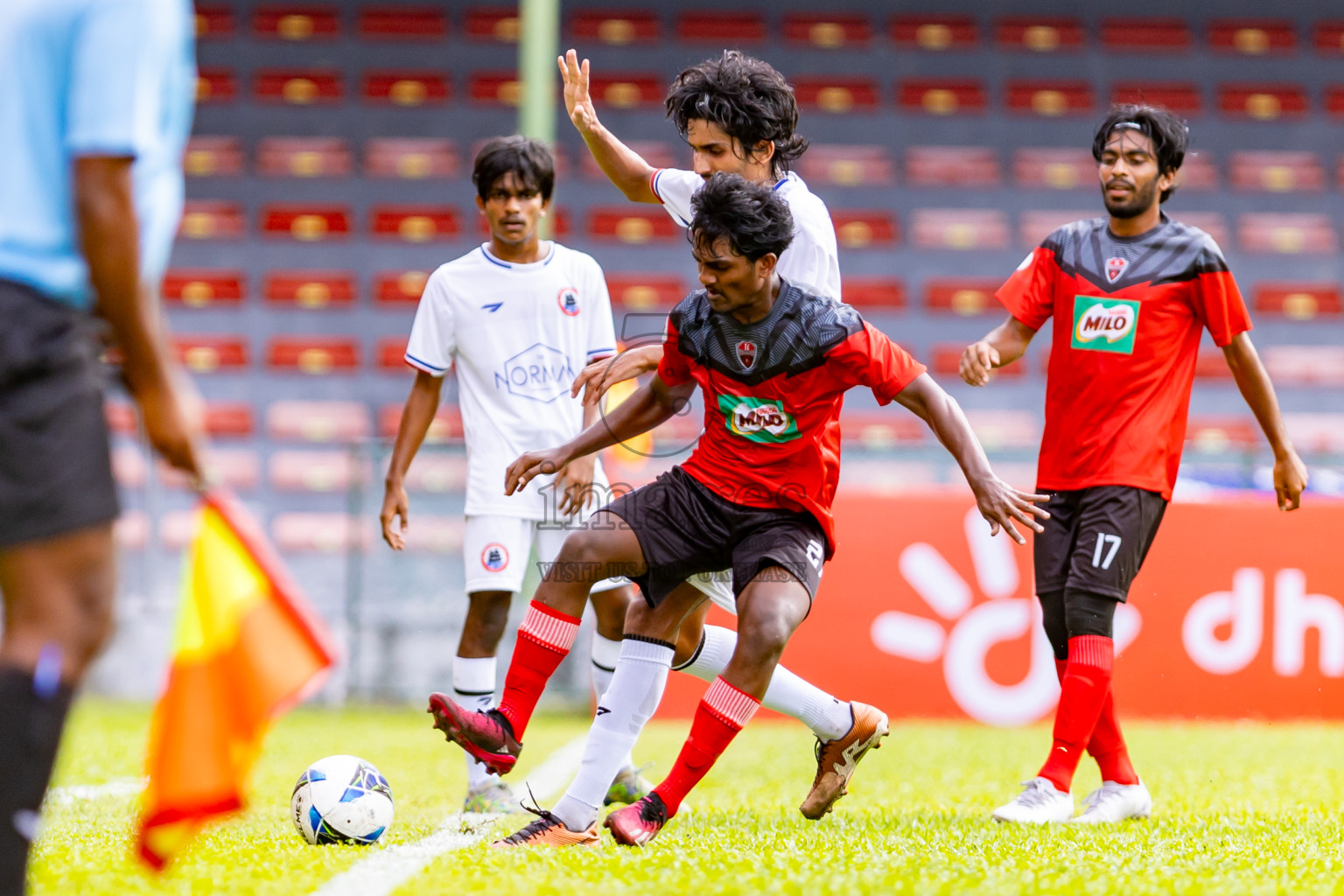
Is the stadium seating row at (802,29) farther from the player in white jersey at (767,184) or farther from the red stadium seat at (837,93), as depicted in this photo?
the player in white jersey at (767,184)

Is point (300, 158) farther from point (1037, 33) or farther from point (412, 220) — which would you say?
point (1037, 33)

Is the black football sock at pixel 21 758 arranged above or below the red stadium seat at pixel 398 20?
below

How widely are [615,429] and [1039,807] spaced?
5.07 ft

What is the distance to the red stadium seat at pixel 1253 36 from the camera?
14617 mm

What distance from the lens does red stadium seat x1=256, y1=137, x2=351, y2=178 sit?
46.8 ft

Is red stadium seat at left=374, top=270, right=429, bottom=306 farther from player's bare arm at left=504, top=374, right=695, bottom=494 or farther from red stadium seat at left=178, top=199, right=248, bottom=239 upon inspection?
player's bare arm at left=504, top=374, right=695, bottom=494

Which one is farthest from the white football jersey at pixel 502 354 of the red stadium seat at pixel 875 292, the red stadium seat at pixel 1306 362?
the red stadium seat at pixel 1306 362

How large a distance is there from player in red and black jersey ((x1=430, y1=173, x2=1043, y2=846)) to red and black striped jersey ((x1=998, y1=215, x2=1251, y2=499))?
2.92 ft

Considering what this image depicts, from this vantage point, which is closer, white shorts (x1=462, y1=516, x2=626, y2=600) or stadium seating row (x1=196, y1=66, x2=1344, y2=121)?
white shorts (x1=462, y1=516, x2=626, y2=600)

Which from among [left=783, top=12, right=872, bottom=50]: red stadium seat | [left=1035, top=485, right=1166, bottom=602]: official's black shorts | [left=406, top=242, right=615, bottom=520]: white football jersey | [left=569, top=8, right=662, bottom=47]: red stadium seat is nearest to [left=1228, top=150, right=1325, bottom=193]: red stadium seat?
[left=783, top=12, right=872, bottom=50]: red stadium seat

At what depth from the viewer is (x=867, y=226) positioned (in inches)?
564

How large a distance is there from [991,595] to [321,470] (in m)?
7.50

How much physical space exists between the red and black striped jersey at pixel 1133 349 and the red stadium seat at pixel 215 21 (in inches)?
497

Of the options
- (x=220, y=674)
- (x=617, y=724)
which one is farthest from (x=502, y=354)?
(x=220, y=674)
